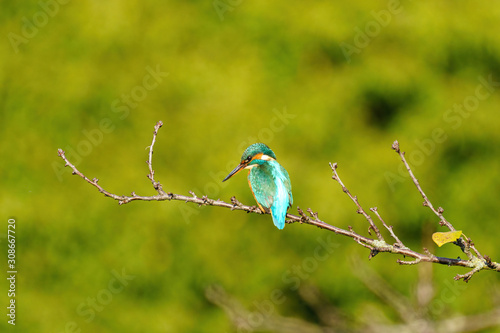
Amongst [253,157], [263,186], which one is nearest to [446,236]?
[263,186]

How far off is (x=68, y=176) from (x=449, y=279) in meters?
3.09

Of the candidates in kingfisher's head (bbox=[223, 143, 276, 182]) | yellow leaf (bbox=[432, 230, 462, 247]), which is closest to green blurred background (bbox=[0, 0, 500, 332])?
kingfisher's head (bbox=[223, 143, 276, 182])

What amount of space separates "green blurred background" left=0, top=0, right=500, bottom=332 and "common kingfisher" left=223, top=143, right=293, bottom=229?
1400 millimetres

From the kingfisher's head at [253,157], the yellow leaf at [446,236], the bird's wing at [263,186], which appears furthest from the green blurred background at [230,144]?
the yellow leaf at [446,236]

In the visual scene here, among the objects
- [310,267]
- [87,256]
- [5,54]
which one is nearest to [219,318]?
[310,267]

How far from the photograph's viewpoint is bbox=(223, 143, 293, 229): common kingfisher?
263 cm

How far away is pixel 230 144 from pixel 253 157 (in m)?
1.53

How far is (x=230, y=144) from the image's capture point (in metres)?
4.45

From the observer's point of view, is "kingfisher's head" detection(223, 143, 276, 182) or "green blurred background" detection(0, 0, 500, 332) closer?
"kingfisher's head" detection(223, 143, 276, 182)

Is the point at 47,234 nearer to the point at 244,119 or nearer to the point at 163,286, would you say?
the point at 163,286

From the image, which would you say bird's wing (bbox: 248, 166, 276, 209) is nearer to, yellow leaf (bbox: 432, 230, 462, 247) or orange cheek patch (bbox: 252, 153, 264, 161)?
orange cheek patch (bbox: 252, 153, 264, 161)

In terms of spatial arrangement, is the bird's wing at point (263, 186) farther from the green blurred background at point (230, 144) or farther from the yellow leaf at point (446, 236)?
the green blurred background at point (230, 144)

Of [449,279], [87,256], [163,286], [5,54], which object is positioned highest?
[5,54]

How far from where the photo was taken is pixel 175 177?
4.45 metres
